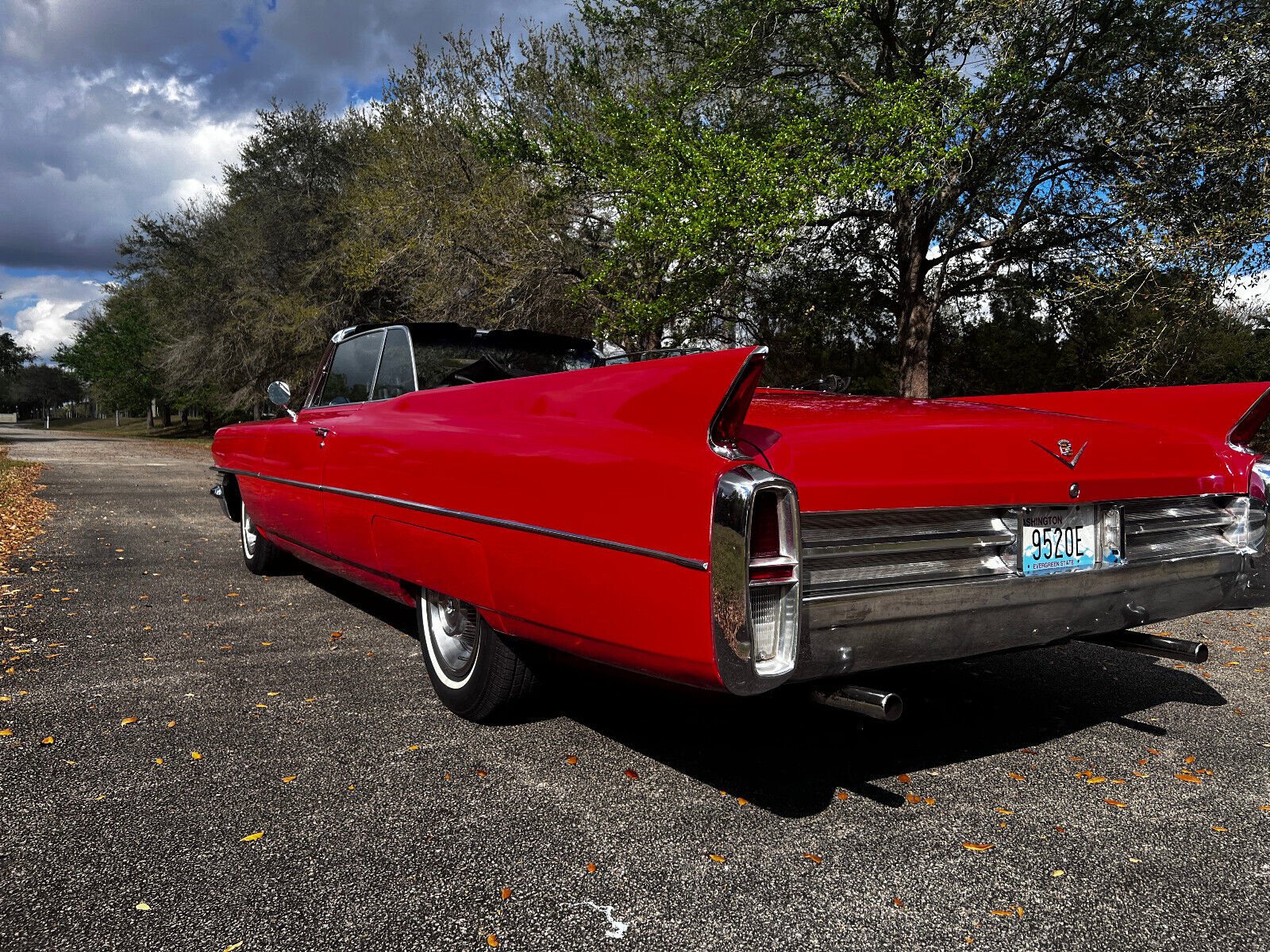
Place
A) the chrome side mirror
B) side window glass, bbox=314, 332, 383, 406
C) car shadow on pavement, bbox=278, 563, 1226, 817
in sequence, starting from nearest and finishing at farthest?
car shadow on pavement, bbox=278, 563, 1226, 817 → side window glass, bbox=314, 332, 383, 406 → the chrome side mirror

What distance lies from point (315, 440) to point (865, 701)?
3.08m

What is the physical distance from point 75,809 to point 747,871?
199cm

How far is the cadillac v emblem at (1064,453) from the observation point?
8.43ft

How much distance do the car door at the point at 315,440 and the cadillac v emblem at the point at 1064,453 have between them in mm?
2917

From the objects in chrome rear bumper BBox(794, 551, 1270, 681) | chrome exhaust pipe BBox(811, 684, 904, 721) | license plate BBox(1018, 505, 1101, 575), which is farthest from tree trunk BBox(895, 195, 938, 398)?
chrome exhaust pipe BBox(811, 684, 904, 721)

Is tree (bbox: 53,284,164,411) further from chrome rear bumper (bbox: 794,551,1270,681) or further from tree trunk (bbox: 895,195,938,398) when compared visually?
chrome rear bumper (bbox: 794,551,1270,681)

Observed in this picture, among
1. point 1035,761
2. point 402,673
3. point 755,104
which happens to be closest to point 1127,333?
point 755,104

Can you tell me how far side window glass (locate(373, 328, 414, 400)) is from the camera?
3973 millimetres

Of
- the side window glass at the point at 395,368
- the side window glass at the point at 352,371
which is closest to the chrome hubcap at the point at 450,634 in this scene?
the side window glass at the point at 395,368

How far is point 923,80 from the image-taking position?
39.4 feet

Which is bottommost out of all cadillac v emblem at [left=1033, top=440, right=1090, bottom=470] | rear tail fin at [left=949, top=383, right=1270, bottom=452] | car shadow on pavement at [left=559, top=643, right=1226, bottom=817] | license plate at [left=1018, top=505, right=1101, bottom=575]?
car shadow on pavement at [left=559, top=643, right=1226, bottom=817]

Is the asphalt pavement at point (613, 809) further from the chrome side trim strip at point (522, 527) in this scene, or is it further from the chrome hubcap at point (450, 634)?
the chrome side trim strip at point (522, 527)

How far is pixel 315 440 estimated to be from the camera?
4.14 m

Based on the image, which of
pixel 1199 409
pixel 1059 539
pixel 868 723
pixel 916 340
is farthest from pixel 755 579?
pixel 916 340
